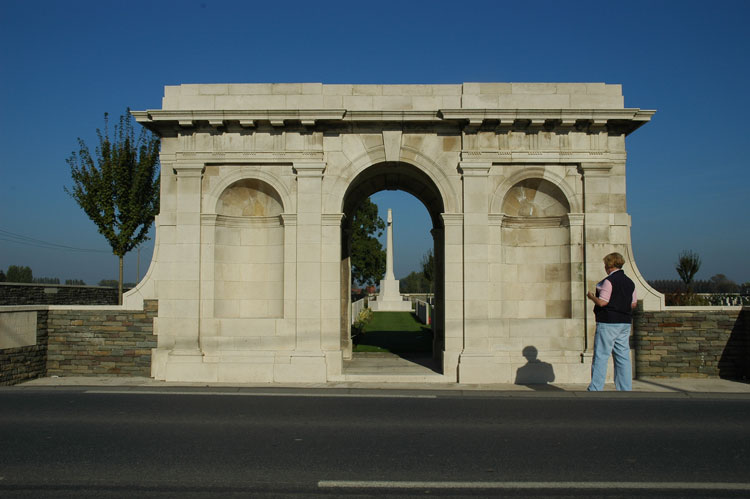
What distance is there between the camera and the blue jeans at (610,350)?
8.33 meters

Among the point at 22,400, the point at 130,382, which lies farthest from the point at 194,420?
the point at 130,382

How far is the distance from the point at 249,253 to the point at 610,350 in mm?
7454

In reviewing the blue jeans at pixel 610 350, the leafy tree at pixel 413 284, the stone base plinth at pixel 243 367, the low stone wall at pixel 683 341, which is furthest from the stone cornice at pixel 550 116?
the leafy tree at pixel 413 284

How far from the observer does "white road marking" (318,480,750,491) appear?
4.46m

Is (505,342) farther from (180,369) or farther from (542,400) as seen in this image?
(180,369)

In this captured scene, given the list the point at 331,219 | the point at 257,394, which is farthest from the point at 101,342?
the point at 331,219

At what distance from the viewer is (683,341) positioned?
1177 cm

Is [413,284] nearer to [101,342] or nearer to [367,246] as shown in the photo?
[367,246]

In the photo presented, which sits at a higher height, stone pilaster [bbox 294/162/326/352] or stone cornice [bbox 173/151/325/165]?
stone cornice [bbox 173/151/325/165]

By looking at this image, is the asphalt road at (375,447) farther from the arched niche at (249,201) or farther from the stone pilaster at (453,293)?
the arched niche at (249,201)

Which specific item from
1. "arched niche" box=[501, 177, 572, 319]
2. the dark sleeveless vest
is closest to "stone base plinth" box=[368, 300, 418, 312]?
"arched niche" box=[501, 177, 572, 319]

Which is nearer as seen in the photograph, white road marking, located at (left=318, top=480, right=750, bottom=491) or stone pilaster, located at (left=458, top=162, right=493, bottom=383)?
white road marking, located at (left=318, top=480, right=750, bottom=491)

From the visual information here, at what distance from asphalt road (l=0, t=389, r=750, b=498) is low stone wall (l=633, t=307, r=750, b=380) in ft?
12.1

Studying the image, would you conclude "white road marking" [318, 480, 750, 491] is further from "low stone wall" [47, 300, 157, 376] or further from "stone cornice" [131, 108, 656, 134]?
"low stone wall" [47, 300, 157, 376]
